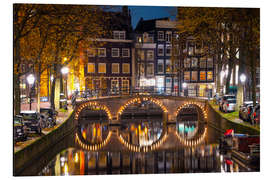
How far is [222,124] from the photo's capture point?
17.5 m

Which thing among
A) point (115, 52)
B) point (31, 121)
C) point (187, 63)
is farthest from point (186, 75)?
point (31, 121)

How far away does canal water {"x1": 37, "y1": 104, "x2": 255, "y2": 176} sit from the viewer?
10914 millimetres

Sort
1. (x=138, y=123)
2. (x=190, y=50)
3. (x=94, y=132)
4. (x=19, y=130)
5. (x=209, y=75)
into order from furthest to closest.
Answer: (x=138, y=123) < (x=209, y=75) < (x=94, y=132) < (x=190, y=50) < (x=19, y=130)

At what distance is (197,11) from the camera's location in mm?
15406

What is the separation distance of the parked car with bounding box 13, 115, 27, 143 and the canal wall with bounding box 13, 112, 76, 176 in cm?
37

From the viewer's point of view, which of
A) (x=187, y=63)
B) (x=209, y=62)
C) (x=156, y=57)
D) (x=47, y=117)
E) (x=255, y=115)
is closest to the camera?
(x=255, y=115)

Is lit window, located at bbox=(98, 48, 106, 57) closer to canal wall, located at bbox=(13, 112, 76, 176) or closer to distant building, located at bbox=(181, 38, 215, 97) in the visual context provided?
distant building, located at bbox=(181, 38, 215, 97)

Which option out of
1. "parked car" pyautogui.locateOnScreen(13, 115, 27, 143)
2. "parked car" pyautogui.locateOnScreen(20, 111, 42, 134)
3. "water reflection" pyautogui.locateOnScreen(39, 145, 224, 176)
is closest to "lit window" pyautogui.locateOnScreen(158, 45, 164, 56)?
"water reflection" pyautogui.locateOnScreen(39, 145, 224, 176)

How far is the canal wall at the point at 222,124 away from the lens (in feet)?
43.1

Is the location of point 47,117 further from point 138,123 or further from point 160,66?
point 160,66

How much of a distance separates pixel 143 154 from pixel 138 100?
10028mm
